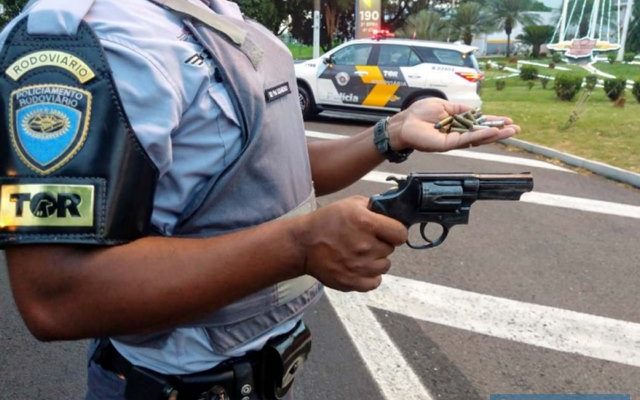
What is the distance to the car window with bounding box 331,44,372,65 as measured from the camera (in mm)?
11773

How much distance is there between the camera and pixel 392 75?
1151 centimetres

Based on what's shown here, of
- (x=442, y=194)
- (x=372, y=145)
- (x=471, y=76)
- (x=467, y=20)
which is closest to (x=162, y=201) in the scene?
(x=442, y=194)

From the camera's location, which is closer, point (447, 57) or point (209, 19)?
point (209, 19)

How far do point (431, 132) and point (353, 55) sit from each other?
35.1 feet

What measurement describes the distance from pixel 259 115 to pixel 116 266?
353 mm

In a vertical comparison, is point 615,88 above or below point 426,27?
above

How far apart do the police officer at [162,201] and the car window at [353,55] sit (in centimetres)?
1082

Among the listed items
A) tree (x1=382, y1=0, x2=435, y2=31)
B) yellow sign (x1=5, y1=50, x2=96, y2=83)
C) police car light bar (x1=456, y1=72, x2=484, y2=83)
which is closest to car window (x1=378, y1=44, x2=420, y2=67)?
police car light bar (x1=456, y1=72, x2=484, y2=83)

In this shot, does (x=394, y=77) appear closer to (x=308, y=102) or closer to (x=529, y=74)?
(x=308, y=102)

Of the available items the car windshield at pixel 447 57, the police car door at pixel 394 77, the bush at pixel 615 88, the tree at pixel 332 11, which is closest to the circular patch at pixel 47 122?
the police car door at pixel 394 77

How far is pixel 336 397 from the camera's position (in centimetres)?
290

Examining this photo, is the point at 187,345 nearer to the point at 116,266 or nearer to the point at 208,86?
the point at 116,266

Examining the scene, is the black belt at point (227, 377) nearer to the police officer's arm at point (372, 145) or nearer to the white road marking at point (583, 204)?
the police officer's arm at point (372, 145)

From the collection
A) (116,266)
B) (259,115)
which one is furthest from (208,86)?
(116,266)
